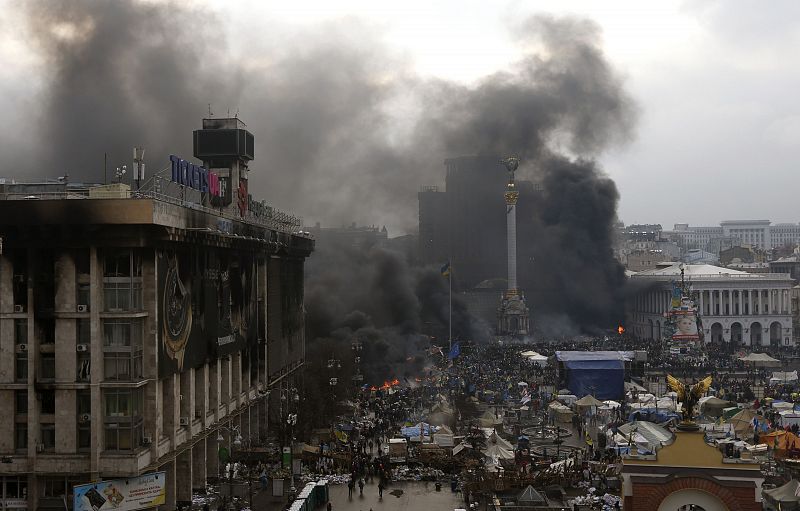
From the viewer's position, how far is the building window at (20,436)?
3709cm

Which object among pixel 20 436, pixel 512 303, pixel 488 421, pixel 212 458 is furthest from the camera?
pixel 512 303

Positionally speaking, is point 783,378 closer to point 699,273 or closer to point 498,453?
point 498,453

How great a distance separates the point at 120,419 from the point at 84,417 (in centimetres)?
130

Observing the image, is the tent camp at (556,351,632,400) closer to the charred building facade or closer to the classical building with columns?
the charred building facade

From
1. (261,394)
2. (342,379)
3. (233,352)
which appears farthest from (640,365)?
(233,352)

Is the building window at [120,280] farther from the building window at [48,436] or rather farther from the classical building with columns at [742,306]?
the classical building with columns at [742,306]

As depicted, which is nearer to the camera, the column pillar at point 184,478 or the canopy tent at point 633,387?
the column pillar at point 184,478

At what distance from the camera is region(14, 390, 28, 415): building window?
3710cm

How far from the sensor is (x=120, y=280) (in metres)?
37.9

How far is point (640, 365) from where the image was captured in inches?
3263

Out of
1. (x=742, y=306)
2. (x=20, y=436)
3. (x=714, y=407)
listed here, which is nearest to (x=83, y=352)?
(x=20, y=436)

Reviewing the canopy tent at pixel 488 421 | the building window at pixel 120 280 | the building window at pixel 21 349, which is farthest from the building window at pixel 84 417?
the canopy tent at pixel 488 421

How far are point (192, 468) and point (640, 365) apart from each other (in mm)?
48282

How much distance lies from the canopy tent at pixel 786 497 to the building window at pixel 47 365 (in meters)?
28.1
